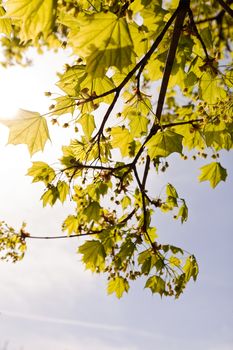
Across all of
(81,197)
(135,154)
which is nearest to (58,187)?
(81,197)

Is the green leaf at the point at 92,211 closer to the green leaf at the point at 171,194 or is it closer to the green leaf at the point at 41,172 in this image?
the green leaf at the point at 41,172

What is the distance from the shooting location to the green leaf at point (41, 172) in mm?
3445

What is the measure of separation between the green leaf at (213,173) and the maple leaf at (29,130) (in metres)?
2.18

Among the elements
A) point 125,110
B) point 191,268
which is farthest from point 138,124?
point 191,268

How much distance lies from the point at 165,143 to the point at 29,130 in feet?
4.11

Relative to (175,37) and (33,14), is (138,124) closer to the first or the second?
(175,37)

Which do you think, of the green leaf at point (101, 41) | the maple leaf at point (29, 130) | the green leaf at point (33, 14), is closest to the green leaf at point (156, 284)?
the maple leaf at point (29, 130)

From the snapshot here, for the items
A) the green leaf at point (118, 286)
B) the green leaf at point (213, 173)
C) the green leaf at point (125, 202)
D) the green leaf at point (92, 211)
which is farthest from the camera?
the green leaf at point (125, 202)

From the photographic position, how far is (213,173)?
4.06m

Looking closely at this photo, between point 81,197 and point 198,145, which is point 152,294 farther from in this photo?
point 198,145

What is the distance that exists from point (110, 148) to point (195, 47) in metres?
1.36

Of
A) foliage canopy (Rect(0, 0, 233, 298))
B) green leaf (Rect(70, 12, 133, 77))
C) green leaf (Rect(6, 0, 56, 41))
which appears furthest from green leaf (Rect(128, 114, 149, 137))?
green leaf (Rect(6, 0, 56, 41))

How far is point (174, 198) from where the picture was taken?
4012 millimetres

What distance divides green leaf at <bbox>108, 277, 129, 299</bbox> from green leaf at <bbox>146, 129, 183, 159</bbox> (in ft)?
6.21
